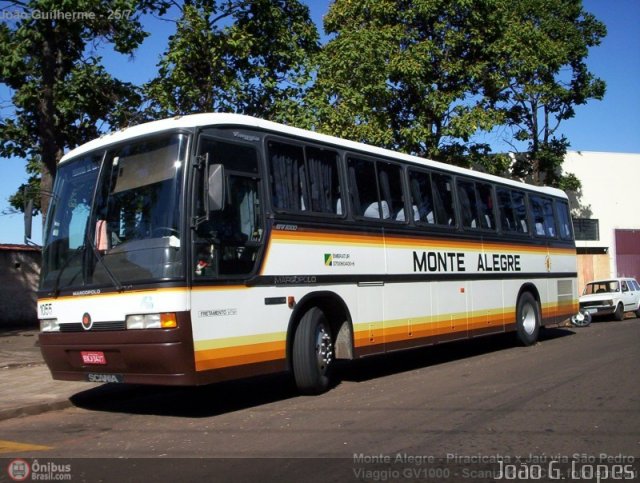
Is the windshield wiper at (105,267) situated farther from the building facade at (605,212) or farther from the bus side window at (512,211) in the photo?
the building facade at (605,212)

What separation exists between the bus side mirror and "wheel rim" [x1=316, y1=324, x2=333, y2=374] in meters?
2.48

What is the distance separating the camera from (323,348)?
29.8 ft

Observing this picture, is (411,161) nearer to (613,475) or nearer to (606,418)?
(606,418)

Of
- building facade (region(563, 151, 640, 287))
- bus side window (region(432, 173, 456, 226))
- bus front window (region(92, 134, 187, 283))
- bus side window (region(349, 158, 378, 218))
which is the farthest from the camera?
building facade (region(563, 151, 640, 287))

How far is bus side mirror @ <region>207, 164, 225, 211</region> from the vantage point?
7340 millimetres

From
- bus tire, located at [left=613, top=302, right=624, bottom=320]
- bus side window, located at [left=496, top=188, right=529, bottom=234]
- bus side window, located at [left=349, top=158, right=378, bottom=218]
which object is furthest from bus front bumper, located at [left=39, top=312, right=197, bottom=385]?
bus tire, located at [left=613, top=302, right=624, bottom=320]

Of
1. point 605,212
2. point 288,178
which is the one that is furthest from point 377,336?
point 605,212

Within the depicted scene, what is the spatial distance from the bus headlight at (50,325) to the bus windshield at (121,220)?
0.41 meters

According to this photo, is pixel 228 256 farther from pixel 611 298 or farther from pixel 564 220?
pixel 611 298

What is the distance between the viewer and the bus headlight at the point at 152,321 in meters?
7.04

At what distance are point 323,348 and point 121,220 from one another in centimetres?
315

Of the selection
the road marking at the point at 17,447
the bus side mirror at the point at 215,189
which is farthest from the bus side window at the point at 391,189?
the road marking at the point at 17,447

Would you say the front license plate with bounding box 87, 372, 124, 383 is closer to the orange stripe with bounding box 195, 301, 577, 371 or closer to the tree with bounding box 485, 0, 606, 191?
the orange stripe with bounding box 195, 301, 577, 371

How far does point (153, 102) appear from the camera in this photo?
14641mm
